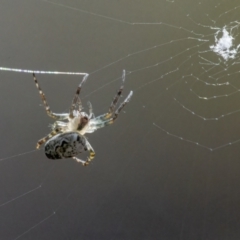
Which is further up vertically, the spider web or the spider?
the spider web

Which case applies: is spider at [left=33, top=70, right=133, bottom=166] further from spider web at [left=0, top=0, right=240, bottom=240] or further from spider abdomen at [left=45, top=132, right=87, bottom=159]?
spider web at [left=0, top=0, right=240, bottom=240]

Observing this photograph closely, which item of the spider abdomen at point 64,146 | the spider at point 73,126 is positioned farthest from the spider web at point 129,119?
the spider abdomen at point 64,146

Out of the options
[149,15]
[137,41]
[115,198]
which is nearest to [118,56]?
[137,41]

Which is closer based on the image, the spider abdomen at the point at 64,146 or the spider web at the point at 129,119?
the spider abdomen at the point at 64,146

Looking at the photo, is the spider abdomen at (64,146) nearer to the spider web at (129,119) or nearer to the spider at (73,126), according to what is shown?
the spider at (73,126)

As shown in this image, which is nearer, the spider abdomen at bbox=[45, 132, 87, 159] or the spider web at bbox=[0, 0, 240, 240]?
the spider abdomen at bbox=[45, 132, 87, 159]

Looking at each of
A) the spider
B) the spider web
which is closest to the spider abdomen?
the spider

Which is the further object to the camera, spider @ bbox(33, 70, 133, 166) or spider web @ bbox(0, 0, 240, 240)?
spider web @ bbox(0, 0, 240, 240)
